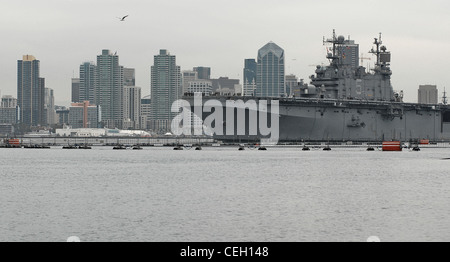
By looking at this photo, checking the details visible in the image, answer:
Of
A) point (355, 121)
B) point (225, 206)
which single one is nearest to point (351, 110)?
point (355, 121)

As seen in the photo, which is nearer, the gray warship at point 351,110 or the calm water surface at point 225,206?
the calm water surface at point 225,206

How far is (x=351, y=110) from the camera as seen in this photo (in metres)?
98.4

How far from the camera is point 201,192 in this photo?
3844cm

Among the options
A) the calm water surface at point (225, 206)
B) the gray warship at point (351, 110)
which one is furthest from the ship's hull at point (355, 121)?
the calm water surface at point (225, 206)

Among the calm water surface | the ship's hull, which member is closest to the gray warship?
the ship's hull

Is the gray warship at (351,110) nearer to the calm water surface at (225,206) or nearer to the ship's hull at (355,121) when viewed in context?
the ship's hull at (355,121)

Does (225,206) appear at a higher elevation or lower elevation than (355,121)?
lower

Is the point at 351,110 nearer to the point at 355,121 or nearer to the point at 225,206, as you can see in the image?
the point at 355,121

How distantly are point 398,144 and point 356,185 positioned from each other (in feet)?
177

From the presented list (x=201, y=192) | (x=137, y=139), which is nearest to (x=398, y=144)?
(x=201, y=192)

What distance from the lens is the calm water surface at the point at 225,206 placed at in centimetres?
2502

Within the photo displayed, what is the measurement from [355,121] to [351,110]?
5.07 ft
